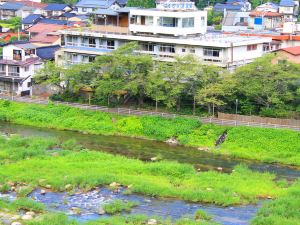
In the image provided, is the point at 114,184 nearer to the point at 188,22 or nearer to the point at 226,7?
the point at 188,22

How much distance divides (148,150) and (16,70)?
48.3ft

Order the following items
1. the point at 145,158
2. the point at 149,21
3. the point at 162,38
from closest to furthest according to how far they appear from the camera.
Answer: the point at 145,158 < the point at 162,38 < the point at 149,21

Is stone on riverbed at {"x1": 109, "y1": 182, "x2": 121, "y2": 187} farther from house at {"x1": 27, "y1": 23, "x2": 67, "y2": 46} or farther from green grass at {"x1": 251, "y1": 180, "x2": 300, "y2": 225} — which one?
house at {"x1": 27, "y1": 23, "x2": 67, "y2": 46}

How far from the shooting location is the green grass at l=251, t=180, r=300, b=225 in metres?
23.8

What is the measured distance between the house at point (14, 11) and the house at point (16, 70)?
35.4 metres

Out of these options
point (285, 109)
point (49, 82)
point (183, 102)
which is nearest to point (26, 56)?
point (49, 82)

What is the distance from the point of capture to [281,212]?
24625 millimetres

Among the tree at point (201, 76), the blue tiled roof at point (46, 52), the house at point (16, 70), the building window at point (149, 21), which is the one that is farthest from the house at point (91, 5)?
the tree at point (201, 76)

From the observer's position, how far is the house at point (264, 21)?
61.6 meters

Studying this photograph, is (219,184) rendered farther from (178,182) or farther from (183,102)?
(183,102)

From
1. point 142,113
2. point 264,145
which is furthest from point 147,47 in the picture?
point 264,145

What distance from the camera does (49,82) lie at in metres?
42.4

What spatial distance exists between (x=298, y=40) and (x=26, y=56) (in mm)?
21551

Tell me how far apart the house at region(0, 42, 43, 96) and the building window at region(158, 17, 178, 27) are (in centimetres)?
952
